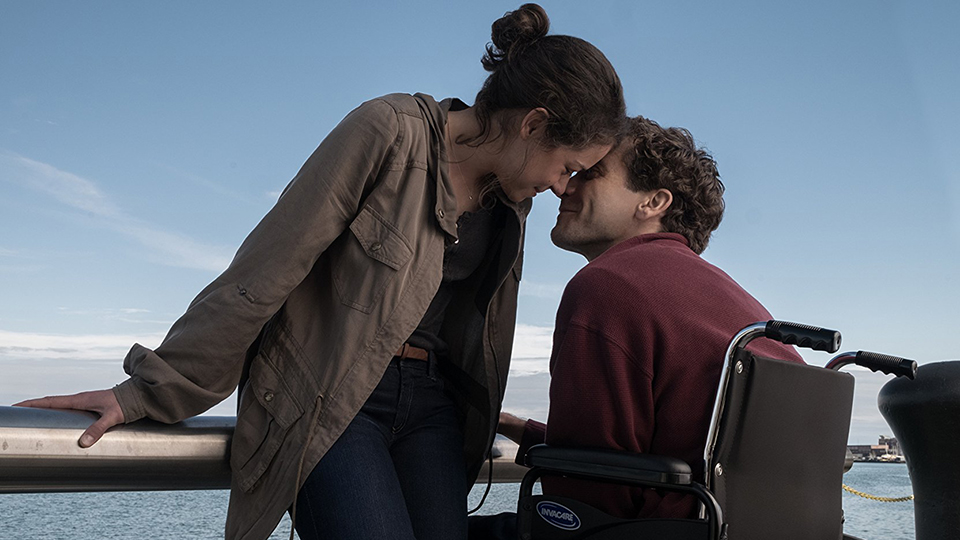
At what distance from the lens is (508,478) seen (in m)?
2.02

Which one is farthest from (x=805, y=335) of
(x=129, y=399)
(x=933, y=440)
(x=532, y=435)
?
(x=933, y=440)

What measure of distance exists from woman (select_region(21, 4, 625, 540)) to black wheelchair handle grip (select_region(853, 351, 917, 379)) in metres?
0.70

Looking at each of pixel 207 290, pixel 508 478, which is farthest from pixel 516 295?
pixel 207 290

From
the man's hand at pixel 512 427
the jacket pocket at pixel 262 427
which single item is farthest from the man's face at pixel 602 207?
the jacket pocket at pixel 262 427

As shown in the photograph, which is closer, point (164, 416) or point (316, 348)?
point (164, 416)

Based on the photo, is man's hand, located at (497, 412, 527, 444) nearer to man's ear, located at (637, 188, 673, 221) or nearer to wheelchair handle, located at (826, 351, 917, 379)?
man's ear, located at (637, 188, 673, 221)

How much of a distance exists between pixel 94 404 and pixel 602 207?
4.17ft

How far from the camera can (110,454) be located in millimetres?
1307

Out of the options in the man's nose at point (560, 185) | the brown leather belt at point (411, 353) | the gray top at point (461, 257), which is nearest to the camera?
the brown leather belt at point (411, 353)

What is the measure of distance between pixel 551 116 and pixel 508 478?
0.88 metres

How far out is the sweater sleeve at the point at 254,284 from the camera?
1.33m

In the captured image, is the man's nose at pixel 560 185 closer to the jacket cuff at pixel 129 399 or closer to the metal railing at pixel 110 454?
the metal railing at pixel 110 454

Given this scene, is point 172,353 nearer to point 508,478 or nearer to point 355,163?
point 355,163

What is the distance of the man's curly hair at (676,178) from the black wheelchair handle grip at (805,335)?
66cm
